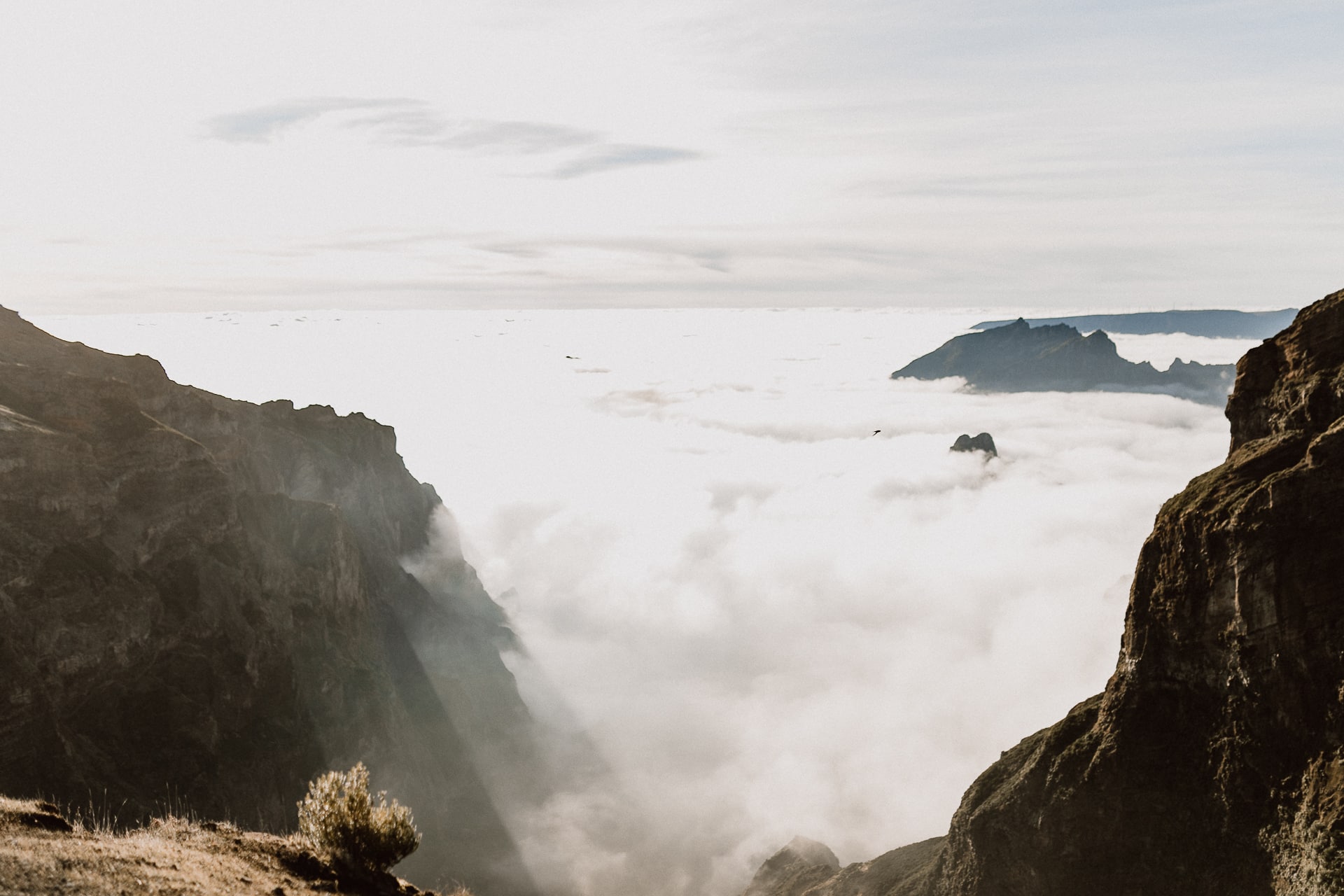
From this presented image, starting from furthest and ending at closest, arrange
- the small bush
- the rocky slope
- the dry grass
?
the rocky slope
the small bush
the dry grass

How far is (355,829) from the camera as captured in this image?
1156 inches

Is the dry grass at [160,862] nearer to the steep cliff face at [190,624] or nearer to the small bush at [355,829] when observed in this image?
the small bush at [355,829]

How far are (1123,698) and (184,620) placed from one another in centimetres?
7918

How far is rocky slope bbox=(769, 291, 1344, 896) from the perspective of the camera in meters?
36.5

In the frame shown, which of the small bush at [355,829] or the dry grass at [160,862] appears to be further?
the small bush at [355,829]

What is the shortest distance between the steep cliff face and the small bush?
43079mm

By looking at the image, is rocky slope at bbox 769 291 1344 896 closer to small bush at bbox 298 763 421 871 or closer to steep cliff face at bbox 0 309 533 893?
small bush at bbox 298 763 421 871

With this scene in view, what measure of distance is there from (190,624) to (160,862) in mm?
59923

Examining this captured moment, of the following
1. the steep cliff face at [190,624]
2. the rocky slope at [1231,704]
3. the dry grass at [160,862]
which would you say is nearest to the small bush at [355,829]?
the dry grass at [160,862]

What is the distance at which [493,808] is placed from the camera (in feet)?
407

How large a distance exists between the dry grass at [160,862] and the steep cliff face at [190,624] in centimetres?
3902

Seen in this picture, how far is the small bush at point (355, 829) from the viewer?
29328mm

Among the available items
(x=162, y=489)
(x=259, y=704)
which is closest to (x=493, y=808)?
(x=259, y=704)

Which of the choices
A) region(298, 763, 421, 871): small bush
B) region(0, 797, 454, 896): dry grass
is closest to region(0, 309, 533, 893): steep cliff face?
region(0, 797, 454, 896): dry grass
